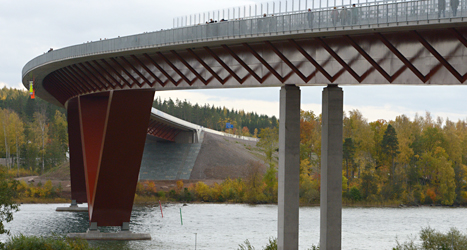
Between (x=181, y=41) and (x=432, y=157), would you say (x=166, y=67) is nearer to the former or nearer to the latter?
(x=181, y=41)

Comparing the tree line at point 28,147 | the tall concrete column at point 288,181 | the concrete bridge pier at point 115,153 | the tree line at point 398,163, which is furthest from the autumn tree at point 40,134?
the tall concrete column at point 288,181

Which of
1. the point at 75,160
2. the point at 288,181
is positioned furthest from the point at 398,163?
the point at 288,181

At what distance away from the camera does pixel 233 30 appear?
887 inches

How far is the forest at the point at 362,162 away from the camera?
77.2 metres

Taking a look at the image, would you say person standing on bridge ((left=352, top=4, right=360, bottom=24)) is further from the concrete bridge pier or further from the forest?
the forest

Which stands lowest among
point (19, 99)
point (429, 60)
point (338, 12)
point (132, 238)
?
point (132, 238)

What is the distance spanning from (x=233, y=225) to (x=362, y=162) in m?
41.0

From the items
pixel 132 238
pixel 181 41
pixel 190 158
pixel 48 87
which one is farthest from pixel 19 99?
pixel 181 41

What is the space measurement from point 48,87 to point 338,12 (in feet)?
123

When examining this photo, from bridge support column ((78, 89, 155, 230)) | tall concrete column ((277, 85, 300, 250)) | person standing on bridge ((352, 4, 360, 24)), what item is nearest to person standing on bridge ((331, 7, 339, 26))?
person standing on bridge ((352, 4, 360, 24))

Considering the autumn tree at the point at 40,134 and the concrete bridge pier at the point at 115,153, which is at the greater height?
the autumn tree at the point at 40,134

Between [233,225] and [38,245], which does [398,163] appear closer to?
[233,225]

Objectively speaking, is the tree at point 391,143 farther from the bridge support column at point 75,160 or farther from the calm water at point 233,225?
the bridge support column at point 75,160

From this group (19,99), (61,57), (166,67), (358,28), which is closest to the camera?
(358,28)
